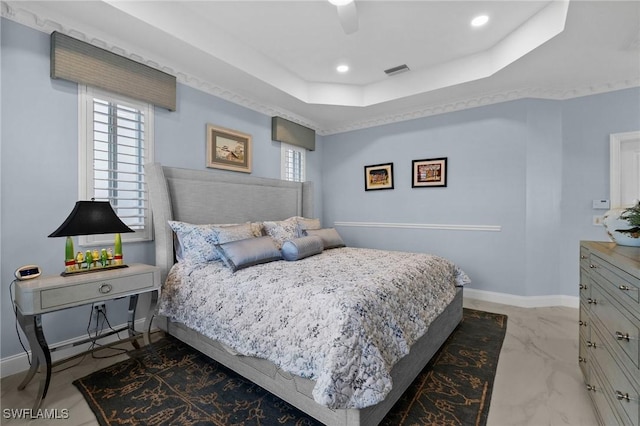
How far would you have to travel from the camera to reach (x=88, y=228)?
1990mm

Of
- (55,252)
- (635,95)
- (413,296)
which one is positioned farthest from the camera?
(635,95)

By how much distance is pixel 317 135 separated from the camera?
5238 mm

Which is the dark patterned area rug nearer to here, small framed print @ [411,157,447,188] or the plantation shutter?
the plantation shutter

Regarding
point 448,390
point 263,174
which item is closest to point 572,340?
point 448,390

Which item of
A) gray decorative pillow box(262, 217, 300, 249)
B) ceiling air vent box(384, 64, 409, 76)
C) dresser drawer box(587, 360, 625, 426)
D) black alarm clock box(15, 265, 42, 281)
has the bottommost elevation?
dresser drawer box(587, 360, 625, 426)

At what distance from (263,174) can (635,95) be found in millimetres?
4524

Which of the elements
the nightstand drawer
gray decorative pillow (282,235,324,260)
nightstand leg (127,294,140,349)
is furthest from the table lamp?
gray decorative pillow (282,235,324,260)

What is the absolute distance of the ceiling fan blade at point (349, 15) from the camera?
2.13 m

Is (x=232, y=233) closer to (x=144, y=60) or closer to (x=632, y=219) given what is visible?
(x=144, y=60)

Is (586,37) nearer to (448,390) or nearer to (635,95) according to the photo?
(635,95)

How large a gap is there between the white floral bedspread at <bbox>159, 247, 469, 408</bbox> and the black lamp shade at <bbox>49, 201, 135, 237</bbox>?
650 millimetres

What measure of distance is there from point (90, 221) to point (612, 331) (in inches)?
124

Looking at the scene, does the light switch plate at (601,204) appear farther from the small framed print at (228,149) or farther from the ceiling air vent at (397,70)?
the small framed print at (228,149)

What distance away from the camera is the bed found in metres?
1.53
